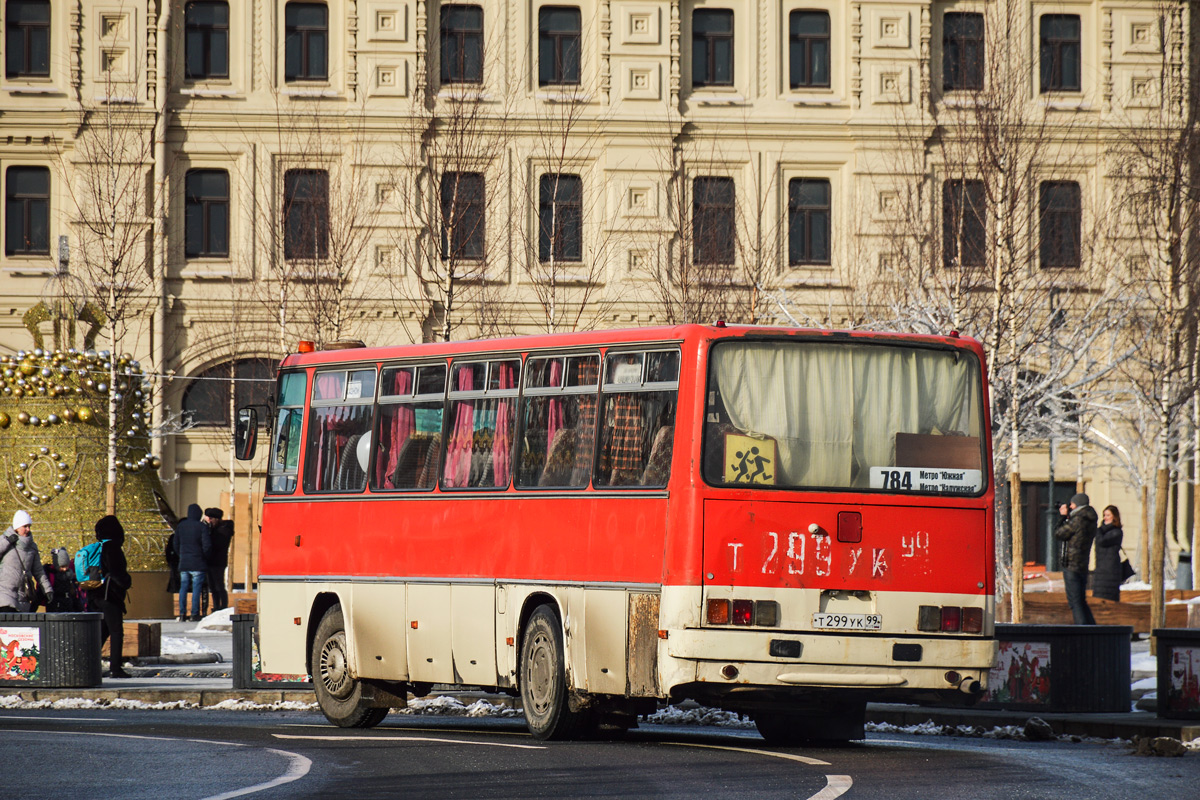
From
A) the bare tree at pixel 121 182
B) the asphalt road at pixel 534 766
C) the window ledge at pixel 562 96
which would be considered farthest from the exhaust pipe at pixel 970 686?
the window ledge at pixel 562 96

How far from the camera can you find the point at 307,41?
44.2m

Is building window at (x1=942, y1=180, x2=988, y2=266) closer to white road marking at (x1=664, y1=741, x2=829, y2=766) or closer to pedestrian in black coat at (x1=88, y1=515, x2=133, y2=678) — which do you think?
pedestrian in black coat at (x1=88, y1=515, x2=133, y2=678)

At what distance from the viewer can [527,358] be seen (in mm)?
14820

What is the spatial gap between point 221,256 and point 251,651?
2530 centimetres

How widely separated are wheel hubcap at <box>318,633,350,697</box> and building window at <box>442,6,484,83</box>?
2809 cm

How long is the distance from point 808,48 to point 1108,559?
21.3 m

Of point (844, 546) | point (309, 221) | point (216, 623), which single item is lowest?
point (216, 623)

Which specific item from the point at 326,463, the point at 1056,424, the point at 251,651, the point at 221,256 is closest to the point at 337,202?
the point at 221,256

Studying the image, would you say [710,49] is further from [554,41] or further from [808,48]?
[554,41]

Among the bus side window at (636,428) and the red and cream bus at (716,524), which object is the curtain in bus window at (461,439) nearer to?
the red and cream bus at (716,524)

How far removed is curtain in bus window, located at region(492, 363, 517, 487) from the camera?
14852 millimetres

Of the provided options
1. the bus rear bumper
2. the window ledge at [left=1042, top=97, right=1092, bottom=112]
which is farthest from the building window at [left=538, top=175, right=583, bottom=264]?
the bus rear bumper

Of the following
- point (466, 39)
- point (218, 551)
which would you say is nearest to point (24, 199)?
point (466, 39)

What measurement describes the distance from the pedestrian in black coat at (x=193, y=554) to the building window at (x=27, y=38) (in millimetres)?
15897
